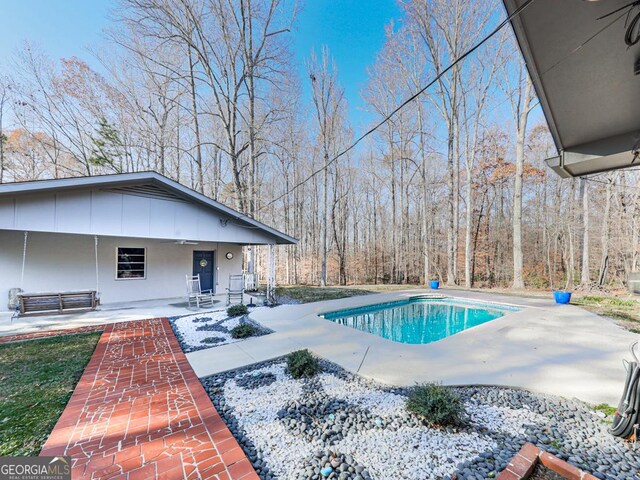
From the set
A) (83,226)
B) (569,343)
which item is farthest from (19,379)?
(569,343)

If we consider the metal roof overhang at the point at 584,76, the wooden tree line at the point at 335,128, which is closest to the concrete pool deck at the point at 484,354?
the metal roof overhang at the point at 584,76

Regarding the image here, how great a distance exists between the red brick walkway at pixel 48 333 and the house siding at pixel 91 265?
7.42 feet

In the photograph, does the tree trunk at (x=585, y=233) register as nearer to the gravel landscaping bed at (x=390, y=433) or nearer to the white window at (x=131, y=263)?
the gravel landscaping bed at (x=390, y=433)

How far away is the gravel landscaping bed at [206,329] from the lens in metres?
4.60

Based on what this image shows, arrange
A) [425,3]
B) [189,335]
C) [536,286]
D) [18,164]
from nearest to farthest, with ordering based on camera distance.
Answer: [189,335] < [425,3] < [18,164] < [536,286]

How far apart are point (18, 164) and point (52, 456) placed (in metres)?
19.5

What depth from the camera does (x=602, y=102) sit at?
242cm

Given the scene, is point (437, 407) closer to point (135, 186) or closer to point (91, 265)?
point (135, 186)

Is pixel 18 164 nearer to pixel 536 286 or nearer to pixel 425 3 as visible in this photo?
pixel 425 3

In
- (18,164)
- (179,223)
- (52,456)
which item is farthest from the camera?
(18,164)

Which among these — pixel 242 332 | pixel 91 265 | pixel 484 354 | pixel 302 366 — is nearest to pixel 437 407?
pixel 302 366

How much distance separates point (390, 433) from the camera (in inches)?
89.5

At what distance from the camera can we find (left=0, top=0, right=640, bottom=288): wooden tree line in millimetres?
11328

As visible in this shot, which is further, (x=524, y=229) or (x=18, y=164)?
(x=524, y=229)
